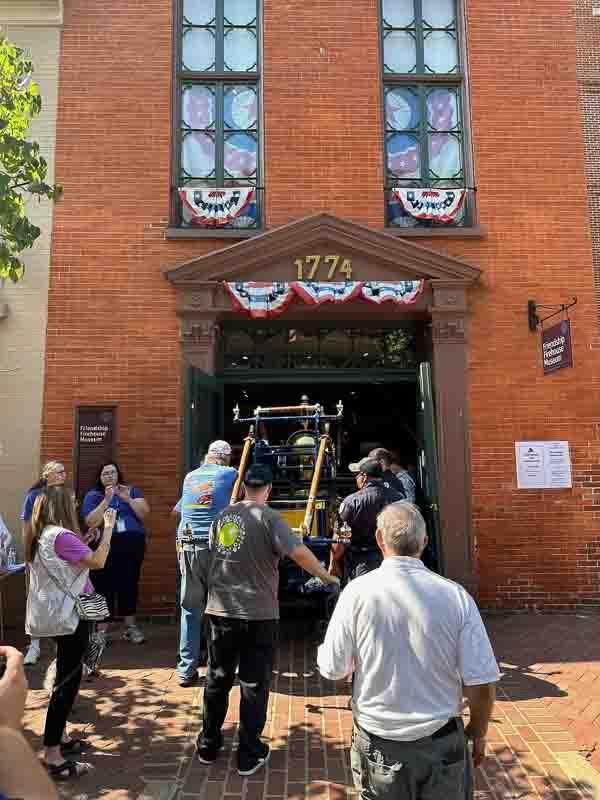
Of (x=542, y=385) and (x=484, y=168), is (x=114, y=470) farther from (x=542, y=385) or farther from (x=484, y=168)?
(x=484, y=168)

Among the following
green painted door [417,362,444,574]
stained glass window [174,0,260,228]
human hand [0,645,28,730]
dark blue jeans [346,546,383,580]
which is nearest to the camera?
human hand [0,645,28,730]

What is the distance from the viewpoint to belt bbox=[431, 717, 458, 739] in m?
2.37

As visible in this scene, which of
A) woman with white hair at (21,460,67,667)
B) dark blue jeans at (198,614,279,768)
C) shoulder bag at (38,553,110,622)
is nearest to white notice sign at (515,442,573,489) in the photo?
dark blue jeans at (198,614,279,768)

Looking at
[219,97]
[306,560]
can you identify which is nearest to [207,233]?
[219,97]

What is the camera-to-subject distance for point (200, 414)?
712 centimetres

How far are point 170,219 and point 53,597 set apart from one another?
5479 millimetres

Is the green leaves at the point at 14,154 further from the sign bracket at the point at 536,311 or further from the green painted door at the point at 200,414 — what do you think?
the sign bracket at the point at 536,311

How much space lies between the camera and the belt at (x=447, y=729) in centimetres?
237

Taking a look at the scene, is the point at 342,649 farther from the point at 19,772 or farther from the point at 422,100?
the point at 422,100

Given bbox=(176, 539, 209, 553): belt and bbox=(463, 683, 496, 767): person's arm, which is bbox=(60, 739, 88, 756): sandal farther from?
bbox=(463, 683, 496, 767): person's arm

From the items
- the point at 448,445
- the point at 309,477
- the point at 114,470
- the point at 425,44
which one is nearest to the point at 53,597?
the point at 114,470

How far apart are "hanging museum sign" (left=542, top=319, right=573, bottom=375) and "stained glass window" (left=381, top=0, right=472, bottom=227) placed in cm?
191

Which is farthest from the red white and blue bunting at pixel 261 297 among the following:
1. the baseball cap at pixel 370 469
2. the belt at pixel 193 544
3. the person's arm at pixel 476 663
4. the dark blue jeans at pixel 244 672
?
the person's arm at pixel 476 663

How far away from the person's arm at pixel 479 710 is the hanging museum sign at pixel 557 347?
5.60 m
